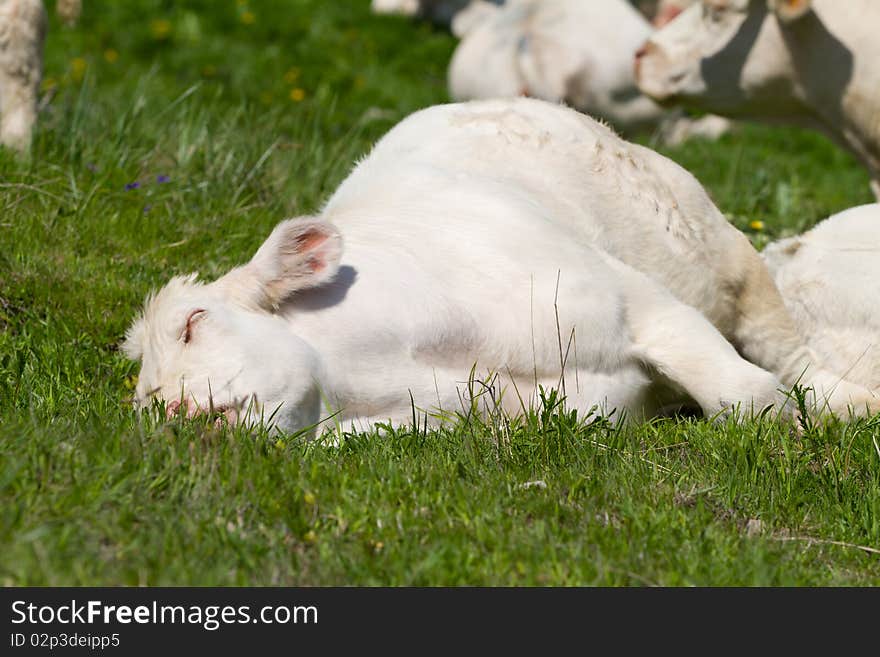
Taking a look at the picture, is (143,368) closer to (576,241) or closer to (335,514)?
(335,514)

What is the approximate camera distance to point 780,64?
8562 millimetres

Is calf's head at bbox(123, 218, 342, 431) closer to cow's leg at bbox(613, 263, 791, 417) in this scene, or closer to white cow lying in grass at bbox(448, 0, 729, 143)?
cow's leg at bbox(613, 263, 791, 417)

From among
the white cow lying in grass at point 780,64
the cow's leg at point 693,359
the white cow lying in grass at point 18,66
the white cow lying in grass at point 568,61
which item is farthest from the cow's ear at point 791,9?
the white cow lying in grass at point 568,61

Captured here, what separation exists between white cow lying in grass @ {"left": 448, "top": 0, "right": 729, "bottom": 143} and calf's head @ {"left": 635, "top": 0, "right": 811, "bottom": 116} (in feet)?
12.0

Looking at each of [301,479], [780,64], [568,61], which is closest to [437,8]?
[568,61]

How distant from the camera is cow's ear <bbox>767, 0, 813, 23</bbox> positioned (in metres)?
7.98

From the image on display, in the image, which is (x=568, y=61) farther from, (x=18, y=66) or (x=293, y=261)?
(x=293, y=261)

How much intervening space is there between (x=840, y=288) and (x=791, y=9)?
3.04 m

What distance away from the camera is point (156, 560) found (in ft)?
10.1

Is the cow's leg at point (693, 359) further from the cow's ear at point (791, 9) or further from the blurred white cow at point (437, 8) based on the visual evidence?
the blurred white cow at point (437, 8)

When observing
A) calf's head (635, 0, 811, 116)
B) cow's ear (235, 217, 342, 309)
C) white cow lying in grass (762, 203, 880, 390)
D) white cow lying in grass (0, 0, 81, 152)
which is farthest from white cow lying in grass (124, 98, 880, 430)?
calf's head (635, 0, 811, 116)

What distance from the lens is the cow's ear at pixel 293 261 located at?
14.1 ft

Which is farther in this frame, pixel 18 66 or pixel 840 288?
pixel 18 66
